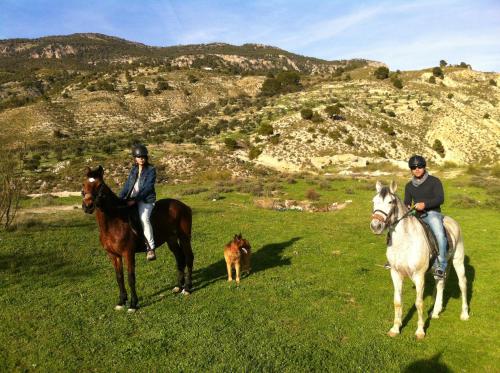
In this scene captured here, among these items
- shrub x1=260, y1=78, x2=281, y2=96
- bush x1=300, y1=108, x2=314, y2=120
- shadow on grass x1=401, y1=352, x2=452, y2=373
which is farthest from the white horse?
shrub x1=260, y1=78, x2=281, y2=96

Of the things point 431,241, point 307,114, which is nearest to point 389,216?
point 431,241

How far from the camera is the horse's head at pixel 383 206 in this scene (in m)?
7.11

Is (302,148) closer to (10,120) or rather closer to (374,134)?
(374,134)

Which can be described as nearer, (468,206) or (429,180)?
(429,180)

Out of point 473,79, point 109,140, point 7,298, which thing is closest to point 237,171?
point 109,140

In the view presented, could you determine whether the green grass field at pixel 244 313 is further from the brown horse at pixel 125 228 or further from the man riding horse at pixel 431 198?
the man riding horse at pixel 431 198

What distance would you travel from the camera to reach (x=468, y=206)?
24.6 metres

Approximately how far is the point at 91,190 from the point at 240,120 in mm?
63752

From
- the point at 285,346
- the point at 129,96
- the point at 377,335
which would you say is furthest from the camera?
the point at 129,96

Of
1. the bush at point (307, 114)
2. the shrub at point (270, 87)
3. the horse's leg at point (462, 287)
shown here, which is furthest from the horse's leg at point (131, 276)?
the shrub at point (270, 87)

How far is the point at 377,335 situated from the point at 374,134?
185 feet

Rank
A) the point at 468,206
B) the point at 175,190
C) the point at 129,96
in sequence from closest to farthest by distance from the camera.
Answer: the point at 468,206 < the point at 175,190 < the point at 129,96

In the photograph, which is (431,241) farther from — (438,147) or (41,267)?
(438,147)

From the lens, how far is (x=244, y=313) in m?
9.35
